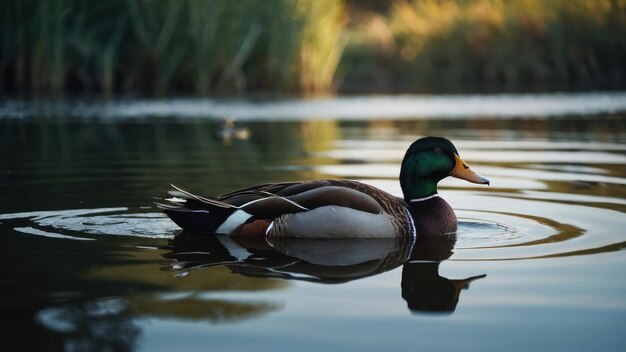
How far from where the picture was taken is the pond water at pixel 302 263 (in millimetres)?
3961

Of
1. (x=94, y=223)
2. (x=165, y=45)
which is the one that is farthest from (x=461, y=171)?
(x=165, y=45)

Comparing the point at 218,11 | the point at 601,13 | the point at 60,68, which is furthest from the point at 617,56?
the point at 60,68

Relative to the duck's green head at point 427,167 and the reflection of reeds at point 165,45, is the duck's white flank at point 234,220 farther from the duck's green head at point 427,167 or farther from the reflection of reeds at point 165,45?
the reflection of reeds at point 165,45

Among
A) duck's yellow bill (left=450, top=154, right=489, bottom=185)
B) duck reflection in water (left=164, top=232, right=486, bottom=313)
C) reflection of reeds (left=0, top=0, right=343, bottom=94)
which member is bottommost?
duck reflection in water (left=164, top=232, right=486, bottom=313)

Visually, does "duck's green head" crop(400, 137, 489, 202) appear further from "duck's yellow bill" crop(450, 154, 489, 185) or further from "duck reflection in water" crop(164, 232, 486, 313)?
"duck reflection in water" crop(164, 232, 486, 313)

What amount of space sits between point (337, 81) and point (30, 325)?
28.2 meters

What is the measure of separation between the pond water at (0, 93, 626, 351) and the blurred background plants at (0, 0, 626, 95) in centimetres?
766

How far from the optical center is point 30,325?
4023mm

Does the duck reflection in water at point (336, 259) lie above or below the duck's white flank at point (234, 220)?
below

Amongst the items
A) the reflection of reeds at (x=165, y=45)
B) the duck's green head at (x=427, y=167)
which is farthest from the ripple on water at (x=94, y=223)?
the reflection of reeds at (x=165, y=45)

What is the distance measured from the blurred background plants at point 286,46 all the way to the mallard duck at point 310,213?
512 inches

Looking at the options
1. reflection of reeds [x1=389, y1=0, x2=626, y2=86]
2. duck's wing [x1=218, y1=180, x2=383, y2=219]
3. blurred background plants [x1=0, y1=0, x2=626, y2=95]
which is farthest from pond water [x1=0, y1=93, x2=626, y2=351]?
reflection of reeds [x1=389, y1=0, x2=626, y2=86]

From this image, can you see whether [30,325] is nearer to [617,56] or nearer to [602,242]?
[602,242]

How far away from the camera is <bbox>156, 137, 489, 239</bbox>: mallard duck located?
6191mm
